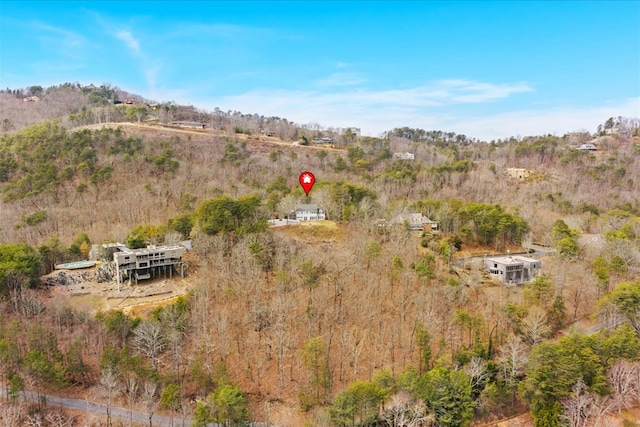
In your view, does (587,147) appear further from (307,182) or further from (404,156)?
(307,182)

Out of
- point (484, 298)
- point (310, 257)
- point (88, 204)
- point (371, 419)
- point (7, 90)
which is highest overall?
point (7, 90)

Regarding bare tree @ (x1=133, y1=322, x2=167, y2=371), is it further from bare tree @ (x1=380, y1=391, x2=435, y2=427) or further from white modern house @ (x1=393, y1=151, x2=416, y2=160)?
white modern house @ (x1=393, y1=151, x2=416, y2=160)

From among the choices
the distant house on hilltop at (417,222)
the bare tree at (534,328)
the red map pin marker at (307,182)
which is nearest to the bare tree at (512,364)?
the bare tree at (534,328)

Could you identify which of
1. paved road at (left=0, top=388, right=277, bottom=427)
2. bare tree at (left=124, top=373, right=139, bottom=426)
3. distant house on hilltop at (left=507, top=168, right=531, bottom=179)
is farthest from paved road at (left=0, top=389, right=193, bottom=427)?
distant house on hilltop at (left=507, top=168, right=531, bottom=179)

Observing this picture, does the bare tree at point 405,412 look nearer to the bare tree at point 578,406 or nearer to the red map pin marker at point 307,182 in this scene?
the bare tree at point 578,406

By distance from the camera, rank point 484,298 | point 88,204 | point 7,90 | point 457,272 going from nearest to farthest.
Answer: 1. point 484,298
2. point 457,272
3. point 88,204
4. point 7,90

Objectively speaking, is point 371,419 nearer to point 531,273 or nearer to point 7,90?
point 531,273

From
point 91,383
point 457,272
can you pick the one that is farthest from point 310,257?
point 91,383
